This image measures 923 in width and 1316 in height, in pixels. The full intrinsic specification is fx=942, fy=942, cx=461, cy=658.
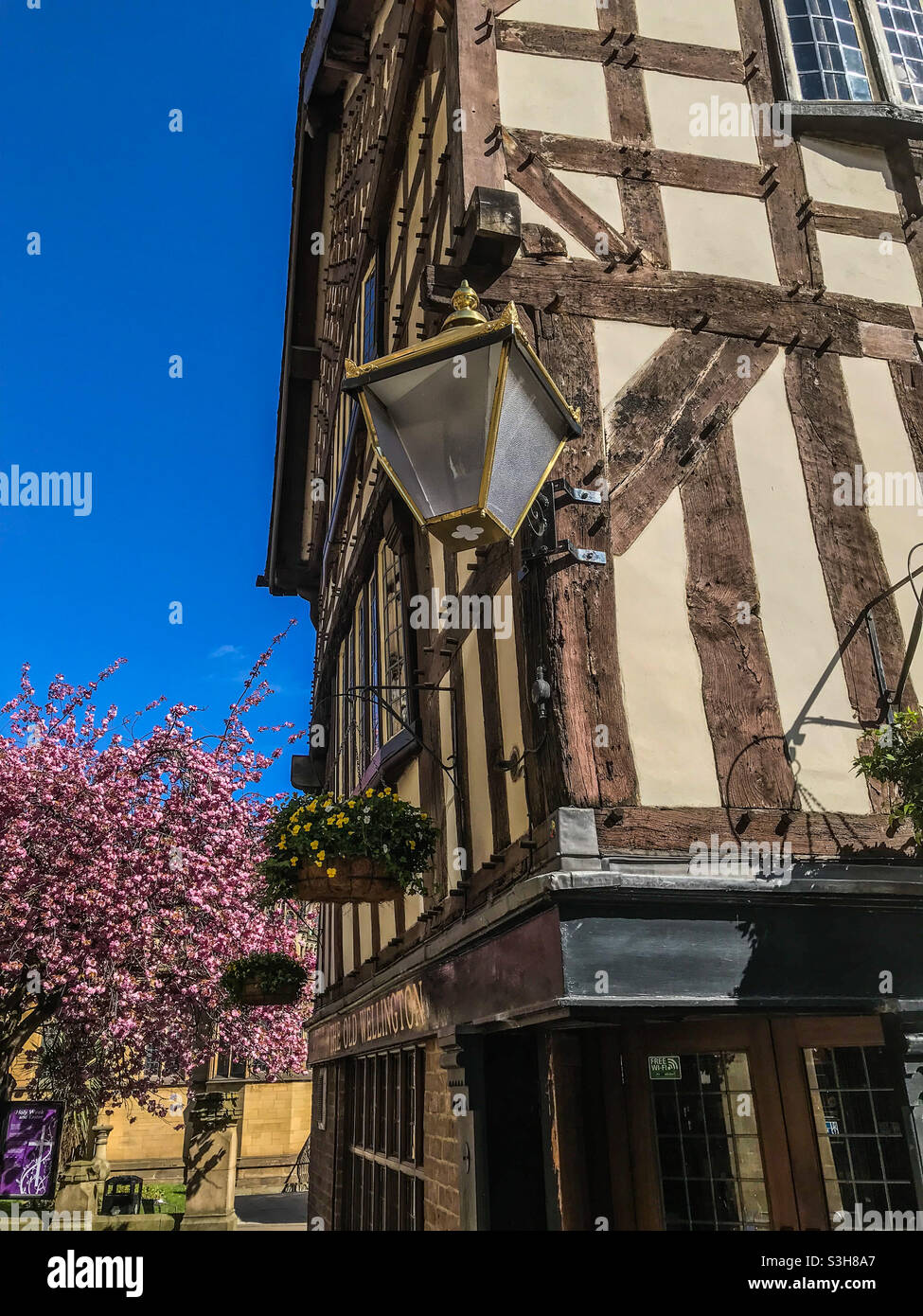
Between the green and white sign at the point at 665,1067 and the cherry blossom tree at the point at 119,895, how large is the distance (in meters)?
7.04

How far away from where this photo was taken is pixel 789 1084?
404 centimetres

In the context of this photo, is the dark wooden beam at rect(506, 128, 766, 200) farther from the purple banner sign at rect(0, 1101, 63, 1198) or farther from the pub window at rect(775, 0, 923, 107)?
the purple banner sign at rect(0, 1101, 63, 1198)

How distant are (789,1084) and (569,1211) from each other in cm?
111

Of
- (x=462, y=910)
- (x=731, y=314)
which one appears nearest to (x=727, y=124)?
(x=731, y=314)

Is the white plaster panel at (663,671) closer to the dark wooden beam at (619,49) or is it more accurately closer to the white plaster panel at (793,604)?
the white plaster panel at (793,604)

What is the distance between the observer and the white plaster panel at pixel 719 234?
5.16 metres

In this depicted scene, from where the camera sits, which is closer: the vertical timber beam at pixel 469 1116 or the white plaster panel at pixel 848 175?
the vertical timber beam at pixel 469 1116

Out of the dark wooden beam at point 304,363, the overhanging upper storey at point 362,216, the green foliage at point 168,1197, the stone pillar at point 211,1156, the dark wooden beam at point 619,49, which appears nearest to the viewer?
the overhanging upper storey at point 362,216

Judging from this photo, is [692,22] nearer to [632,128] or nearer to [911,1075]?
[632,128]

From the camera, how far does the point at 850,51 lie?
239 inches

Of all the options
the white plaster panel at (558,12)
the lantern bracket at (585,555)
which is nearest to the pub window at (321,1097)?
the lantern bracket at (585,555)

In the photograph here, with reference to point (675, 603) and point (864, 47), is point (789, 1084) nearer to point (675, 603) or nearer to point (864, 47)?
point (675, 603)

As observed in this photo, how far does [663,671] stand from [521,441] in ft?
4.48

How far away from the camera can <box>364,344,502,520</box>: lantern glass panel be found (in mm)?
3061
